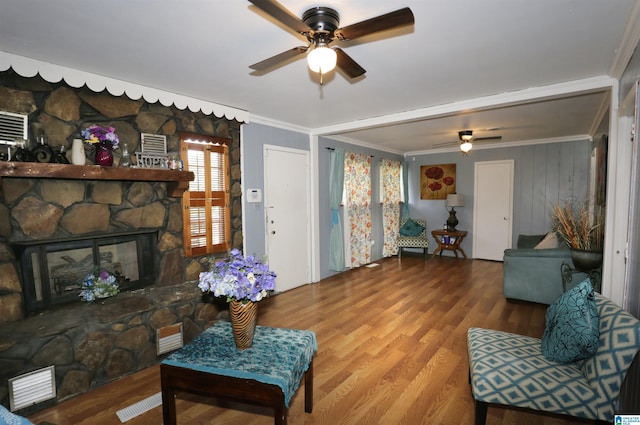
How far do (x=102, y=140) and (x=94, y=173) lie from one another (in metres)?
0.31

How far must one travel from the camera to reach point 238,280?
1.70 metres

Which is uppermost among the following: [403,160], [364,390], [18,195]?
[403,160]

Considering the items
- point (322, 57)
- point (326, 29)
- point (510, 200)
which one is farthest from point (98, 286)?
point (510, 200)

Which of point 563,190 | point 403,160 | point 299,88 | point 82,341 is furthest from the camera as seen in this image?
point 403,160

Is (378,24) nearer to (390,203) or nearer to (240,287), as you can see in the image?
(240,287)

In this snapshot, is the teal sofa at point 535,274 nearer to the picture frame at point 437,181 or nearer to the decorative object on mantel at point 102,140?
the picture frame at point 437,181

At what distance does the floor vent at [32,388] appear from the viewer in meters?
2.01

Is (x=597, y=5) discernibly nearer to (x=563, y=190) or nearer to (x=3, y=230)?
(x=3, y=230)

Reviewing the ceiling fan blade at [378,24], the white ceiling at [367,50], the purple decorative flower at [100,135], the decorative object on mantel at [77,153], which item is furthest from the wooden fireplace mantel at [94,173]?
the ceiling fan blade at [378,24]

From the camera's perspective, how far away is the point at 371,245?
6.30 metres

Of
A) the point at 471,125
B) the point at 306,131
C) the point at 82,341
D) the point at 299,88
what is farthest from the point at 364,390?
the point at 471,125

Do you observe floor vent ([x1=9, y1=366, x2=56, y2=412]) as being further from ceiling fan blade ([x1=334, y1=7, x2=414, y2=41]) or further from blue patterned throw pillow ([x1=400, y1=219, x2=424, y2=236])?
blue patterned throw pillow ([x1=400, y1=219, x2=424, y2=236])

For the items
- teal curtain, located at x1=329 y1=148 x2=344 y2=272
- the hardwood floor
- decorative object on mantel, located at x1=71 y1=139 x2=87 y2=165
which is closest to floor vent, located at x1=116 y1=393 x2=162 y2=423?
the hardwood floor

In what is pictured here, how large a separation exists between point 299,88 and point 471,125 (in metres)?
3.02
